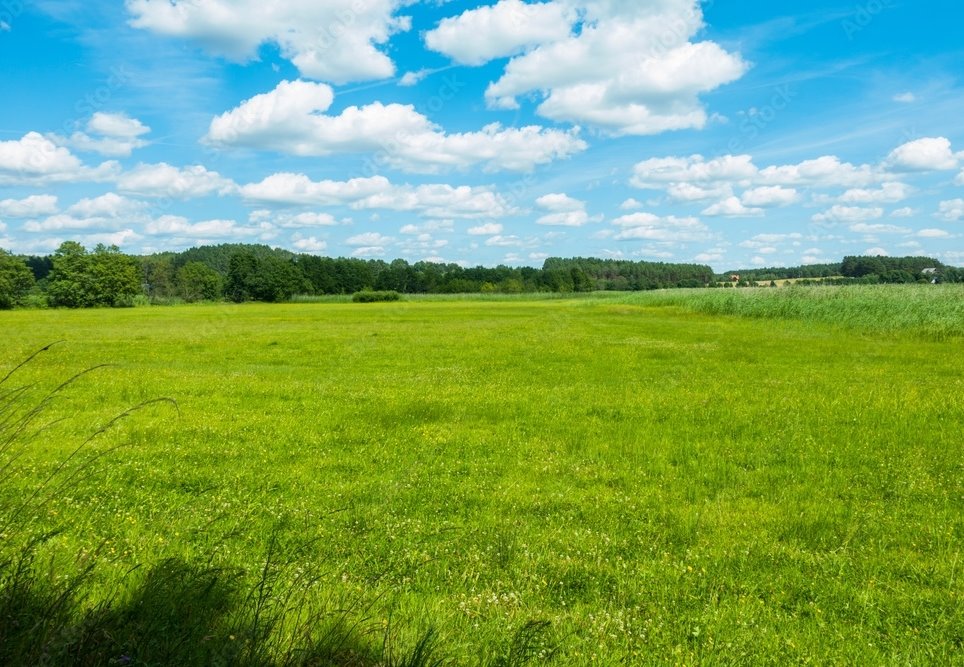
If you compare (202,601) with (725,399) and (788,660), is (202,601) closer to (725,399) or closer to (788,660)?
(788,660)

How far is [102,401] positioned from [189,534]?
10.8 m

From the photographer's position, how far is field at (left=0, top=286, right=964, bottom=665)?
17.3 feet

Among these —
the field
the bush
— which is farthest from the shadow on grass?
the bush

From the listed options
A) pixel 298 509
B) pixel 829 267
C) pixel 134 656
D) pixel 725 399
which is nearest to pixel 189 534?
pixel 298 509

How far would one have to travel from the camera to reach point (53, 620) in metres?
4.38

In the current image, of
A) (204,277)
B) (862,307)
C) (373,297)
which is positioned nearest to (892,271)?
(862,307)

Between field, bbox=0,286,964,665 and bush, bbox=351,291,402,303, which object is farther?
bush, bbox=351,291,402,303

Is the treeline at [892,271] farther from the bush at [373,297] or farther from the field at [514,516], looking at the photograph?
the bush at [373,297]

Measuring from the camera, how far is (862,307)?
1580 inches

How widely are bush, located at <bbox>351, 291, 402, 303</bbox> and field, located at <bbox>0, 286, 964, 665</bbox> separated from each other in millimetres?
126240

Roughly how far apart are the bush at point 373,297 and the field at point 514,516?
12624 cm

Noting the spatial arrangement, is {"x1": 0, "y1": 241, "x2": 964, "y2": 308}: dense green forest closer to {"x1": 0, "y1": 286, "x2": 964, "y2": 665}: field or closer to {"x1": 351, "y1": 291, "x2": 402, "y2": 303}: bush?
{"x1": 351, "y1": 291, "x2": 402, "y2": 303}: bush

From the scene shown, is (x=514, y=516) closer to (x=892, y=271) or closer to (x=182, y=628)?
(x=182, y=628)

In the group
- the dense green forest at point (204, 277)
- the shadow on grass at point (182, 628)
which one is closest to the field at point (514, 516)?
the shadow on grass at point (182, 628)
